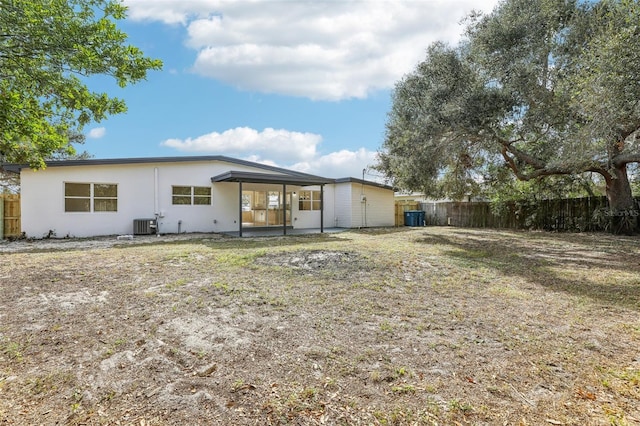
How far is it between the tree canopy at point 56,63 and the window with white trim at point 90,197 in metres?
7.08

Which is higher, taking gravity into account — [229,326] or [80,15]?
[80,15]

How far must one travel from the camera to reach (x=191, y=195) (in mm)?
14281

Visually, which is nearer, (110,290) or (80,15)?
(110,290)

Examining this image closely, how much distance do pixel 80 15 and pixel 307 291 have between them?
233 inches

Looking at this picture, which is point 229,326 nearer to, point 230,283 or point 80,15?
point 230,283

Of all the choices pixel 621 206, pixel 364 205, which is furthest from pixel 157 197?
pixel 621 206

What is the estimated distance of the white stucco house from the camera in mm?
11805

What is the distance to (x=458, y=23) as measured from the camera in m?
12.1

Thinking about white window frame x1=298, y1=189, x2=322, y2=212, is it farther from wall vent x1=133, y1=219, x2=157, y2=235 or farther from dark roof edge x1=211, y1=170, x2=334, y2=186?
wall vent x1=133, y1=219, x2=157, y2=235

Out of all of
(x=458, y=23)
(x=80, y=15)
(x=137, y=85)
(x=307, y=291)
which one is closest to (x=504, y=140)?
(x=458, y=23)

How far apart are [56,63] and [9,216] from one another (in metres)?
10.2

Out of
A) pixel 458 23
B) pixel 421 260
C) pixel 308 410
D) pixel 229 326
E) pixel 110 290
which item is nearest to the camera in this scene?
pixel 308 410

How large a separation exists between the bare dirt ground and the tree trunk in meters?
9.22

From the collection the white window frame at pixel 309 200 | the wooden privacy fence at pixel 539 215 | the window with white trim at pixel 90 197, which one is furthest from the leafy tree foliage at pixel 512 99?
the window with white trim at pixel 90 197
